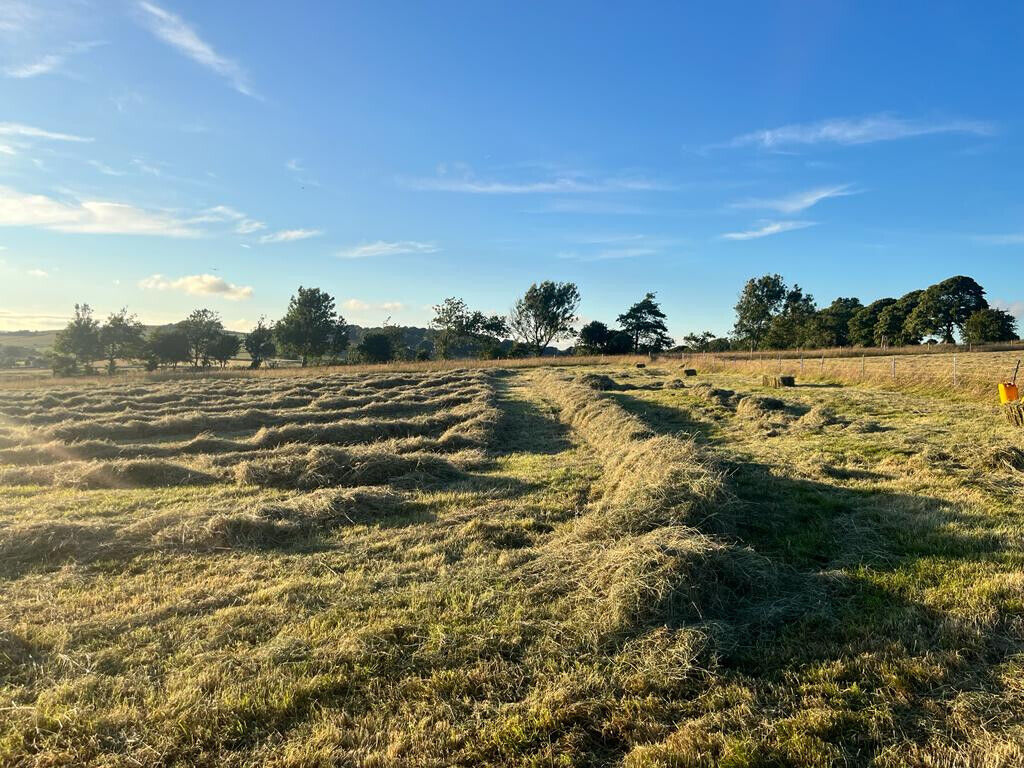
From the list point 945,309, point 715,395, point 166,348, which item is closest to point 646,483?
point 715,395

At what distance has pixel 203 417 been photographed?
16406 millimetres

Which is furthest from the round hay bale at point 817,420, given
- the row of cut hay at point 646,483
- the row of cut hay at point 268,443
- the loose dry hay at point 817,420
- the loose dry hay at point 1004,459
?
the row of cut hay at point 268,443

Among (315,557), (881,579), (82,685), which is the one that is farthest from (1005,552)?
(82,685)

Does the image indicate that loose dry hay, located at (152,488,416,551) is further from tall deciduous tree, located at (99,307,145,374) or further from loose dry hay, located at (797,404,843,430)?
tall deciduous tree, located at (99,307,145,374)

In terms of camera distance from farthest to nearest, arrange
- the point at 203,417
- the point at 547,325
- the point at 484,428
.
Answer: the point at 547,325 → the point at 203,417 → the point at 484,428

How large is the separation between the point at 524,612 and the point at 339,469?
5.76 metres

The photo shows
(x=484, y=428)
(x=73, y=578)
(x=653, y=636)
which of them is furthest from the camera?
(x=484, y=428)

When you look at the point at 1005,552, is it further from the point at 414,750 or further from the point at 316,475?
the point at 316,475

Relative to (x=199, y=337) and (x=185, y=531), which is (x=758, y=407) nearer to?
(x=185, y=531)

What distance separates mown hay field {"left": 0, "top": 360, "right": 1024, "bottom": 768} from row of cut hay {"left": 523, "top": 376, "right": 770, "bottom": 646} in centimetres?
3

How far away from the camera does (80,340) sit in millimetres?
54250

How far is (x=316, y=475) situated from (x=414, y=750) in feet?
21.7

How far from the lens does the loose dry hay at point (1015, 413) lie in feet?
35.8

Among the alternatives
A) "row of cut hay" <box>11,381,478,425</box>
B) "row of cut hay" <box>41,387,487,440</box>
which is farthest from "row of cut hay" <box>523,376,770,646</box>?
"row of cut hay" <box>11,381,478,425</box>
